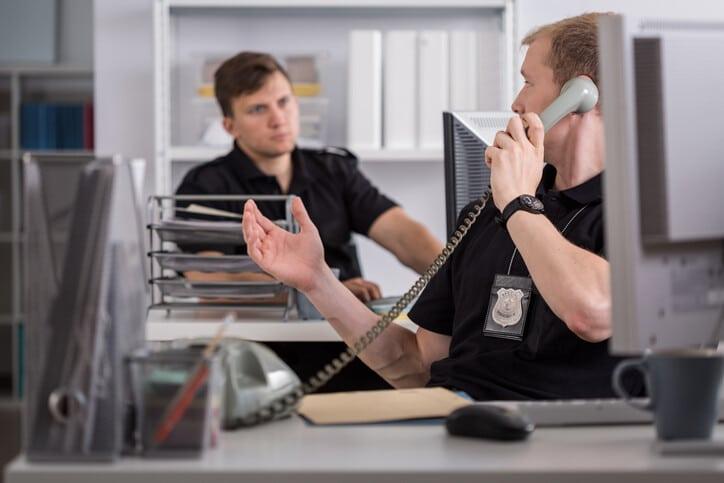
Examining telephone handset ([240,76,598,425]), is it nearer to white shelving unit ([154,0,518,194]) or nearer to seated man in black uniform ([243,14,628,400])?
seated man in black uniform ([243,14,628,400])

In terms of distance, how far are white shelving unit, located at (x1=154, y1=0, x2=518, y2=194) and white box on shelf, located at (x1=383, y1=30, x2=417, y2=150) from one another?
0.14 meters

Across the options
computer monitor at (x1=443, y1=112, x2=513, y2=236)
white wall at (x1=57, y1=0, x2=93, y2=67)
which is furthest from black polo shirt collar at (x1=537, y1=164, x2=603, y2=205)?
white wall at (x1=57, y1=0, x2=93, y2=67)

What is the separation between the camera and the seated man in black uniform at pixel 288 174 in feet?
11.3

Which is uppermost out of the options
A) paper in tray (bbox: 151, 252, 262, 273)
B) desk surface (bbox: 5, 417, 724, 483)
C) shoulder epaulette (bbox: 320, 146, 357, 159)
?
shoulder epaulette (bbox: 320, 146, 357, 159)

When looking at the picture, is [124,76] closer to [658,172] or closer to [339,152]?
[339,152]

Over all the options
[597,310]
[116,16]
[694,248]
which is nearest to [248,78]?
[116,16]

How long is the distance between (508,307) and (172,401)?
0.85 meters

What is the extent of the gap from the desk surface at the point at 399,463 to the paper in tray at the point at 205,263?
1304 mm

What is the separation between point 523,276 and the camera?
70.1 inches

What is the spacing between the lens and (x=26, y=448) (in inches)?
39.3

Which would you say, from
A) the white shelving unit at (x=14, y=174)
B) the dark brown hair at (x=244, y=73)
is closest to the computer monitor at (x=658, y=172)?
the dark brown hair at (x=244, y=73)

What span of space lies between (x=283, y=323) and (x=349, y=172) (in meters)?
1.25

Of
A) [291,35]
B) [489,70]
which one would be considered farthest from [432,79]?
[291,35]

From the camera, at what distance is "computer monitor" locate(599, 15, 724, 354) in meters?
1.03
